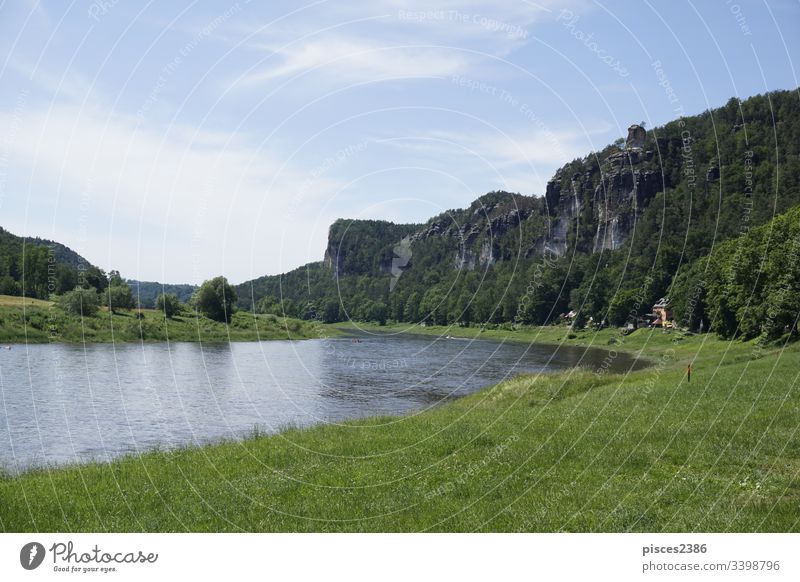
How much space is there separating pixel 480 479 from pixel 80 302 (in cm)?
8400

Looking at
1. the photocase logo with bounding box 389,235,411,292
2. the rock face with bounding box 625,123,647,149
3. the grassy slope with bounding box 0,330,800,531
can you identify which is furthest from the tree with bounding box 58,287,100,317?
the rock face with bounding box 625,123,647,149

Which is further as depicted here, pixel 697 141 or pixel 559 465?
pixel 697 141

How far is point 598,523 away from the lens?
10750 millimetres

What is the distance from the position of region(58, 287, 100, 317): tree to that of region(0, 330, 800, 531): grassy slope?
67.8 m

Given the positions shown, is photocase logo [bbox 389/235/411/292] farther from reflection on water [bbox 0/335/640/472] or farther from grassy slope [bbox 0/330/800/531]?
grassy slope [bbox 0/330/800/531]

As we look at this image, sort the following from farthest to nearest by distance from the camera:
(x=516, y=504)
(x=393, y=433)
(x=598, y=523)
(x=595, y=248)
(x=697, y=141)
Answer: (x=595, y=248) → (x=697, y=141) → (x=393, y=433) → (x=516, y=504) → (x=598, y=523)

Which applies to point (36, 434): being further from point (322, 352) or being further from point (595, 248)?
point (595, 248)

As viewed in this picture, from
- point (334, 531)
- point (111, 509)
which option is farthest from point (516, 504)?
point (111, 509)

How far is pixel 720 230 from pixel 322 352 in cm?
8652

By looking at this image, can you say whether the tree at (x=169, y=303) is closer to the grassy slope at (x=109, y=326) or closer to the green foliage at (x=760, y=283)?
the grassy slope at (x=109, y=326)
